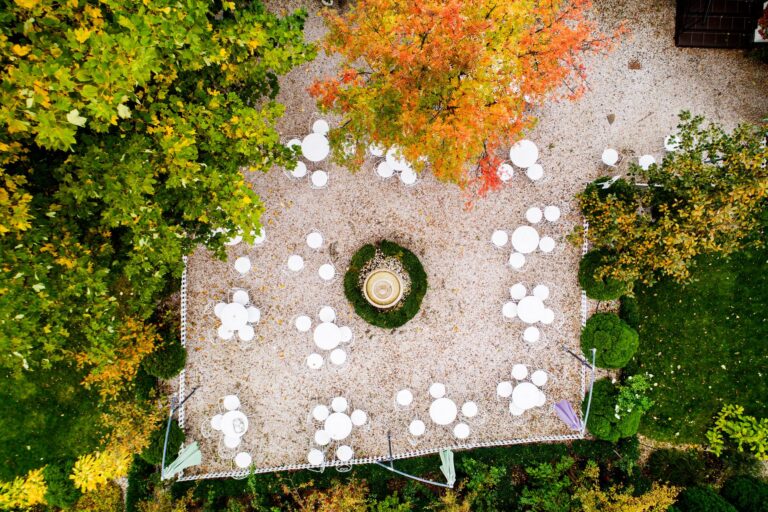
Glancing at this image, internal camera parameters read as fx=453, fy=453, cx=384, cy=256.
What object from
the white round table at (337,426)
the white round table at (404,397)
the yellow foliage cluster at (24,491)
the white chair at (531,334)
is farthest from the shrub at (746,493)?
the yellow foliage cluster at (24,491)

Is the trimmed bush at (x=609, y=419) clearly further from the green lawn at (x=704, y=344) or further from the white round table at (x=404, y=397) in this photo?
the white round table at (x=404, y=397)

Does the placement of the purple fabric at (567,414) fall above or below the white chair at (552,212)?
below

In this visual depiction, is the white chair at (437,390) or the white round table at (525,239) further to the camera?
the white chair at (437,390)

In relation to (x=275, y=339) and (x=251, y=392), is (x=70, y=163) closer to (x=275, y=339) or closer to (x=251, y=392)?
(x=275, y=339)

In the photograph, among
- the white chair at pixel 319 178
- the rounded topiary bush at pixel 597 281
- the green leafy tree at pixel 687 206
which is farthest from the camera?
the white chair at pixel 319 178

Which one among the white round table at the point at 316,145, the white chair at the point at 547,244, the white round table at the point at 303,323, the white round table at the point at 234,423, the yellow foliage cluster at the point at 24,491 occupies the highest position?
the white round table at the point at 316,145

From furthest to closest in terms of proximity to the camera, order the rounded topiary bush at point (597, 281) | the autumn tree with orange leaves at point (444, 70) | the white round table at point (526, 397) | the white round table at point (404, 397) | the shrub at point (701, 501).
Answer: the white round table at point (404, 397), the white round table at point (526, 397), the rounded topiary bush at point (597, 281), the shrub at point (701, 501), the autumn tree with orange leaves at point (444, 70)

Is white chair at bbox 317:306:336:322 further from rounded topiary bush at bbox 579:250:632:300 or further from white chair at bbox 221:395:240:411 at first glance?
rounded topiary bush at bbox 579:250:632:300
